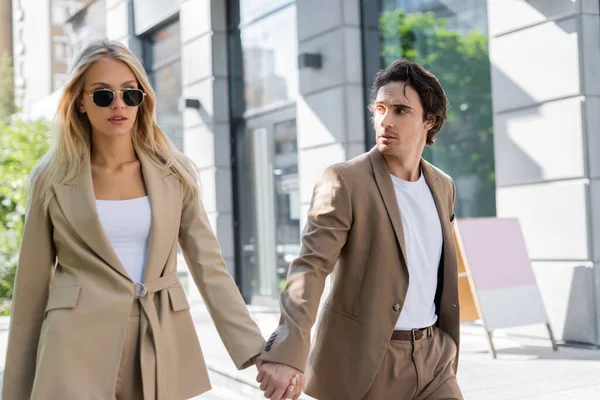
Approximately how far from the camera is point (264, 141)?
12.6 meters

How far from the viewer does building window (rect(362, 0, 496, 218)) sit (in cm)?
852

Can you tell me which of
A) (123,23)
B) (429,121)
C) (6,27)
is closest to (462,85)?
(429,121)

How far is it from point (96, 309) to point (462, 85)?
6640 mm

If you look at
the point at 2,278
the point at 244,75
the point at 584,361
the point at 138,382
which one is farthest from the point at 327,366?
the point at 2,278

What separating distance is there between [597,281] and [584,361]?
92 centimetres

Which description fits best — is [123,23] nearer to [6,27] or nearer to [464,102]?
[464,102]

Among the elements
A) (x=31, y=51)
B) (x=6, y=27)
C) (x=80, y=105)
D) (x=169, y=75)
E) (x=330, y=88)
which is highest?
(x=6, y=27)

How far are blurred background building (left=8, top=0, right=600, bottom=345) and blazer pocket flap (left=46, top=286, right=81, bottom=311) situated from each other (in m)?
5.48

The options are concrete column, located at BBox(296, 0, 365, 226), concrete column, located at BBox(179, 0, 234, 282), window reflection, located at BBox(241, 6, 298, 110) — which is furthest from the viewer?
concrete column, located at BBox(179, 0, 234, 282)

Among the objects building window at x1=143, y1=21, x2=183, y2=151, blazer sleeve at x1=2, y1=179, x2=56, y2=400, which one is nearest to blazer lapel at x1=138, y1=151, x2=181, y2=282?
blazer sleeve at x1=2, y1=179, x2=56, y2=400

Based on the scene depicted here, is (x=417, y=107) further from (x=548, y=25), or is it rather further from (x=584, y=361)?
(x=548, y=25)

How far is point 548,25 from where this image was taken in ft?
24.7

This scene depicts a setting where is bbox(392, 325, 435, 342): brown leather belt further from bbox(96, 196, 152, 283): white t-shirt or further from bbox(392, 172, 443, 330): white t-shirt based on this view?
bbox(96, 196, 152, 283): white t-shirt

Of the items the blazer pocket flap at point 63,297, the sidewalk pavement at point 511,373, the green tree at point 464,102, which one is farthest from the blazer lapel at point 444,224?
the green tree at point 464,102
